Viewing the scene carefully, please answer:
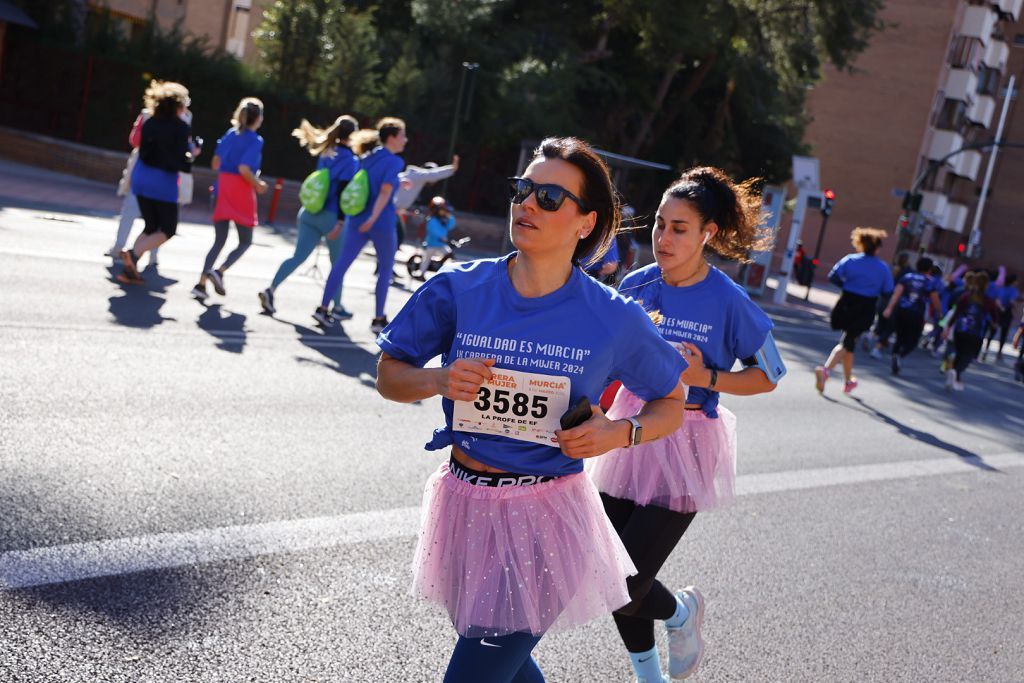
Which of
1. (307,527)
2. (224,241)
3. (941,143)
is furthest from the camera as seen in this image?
(941,143)

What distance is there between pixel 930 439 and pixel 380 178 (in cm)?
624

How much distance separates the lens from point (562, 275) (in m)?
2.93

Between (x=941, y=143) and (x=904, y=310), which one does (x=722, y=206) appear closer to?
(x=904, y=310)

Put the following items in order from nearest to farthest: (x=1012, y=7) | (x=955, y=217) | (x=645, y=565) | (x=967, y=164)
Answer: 1. (x=645, y=565)
2. (x=1012, y=7)
3. (x=967, y=164)
4. (x=955, y=217)

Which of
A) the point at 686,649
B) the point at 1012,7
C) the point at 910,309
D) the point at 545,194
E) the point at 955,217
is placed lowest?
the point at 686,649

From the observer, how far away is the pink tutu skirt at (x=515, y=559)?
2.84 metres

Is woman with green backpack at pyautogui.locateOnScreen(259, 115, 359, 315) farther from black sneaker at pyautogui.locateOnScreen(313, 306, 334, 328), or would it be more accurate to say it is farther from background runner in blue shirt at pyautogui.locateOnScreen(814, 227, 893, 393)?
background runner in blue shirt at pyautogui.locateOnScreen(814, 227, 893, 393)

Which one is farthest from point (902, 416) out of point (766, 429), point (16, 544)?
point (16, 544)

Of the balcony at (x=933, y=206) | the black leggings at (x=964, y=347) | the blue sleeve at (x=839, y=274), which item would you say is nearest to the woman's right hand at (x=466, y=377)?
the blue sleeve at (x=839, y=274)

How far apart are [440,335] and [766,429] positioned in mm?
7800

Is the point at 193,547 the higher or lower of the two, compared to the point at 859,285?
lower

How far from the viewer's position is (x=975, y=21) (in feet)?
180

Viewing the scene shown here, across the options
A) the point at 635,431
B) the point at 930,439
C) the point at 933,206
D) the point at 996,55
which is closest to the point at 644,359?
the point at 635,431

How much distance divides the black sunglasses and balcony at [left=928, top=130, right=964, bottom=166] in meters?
57.3
